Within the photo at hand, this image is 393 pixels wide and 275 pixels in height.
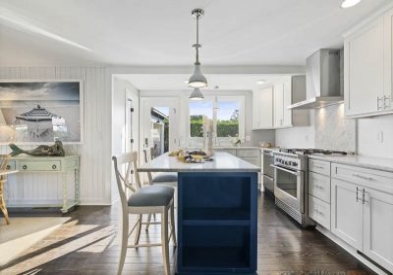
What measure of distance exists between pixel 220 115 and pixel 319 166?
3.43 meters

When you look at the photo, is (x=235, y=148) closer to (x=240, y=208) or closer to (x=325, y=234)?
(x=325, y=234)

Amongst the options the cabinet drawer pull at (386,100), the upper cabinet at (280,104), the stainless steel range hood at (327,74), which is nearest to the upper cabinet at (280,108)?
the upper cabinet at (280,104)

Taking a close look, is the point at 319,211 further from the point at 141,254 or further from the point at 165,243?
the point at 141,254

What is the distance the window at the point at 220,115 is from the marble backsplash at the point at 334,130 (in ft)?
7.36

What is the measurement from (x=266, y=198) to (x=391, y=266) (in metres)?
2.76

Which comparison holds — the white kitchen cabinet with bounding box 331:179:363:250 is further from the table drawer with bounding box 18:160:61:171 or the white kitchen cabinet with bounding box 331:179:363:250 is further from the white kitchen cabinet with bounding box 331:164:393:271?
the table drawer with bounding box 18:160:61:171

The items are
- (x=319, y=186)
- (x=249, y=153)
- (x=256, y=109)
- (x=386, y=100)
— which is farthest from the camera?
(x=256, y=109)

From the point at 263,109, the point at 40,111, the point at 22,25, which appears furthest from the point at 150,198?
the point at 263,109

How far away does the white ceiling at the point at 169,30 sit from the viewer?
7.59 feet

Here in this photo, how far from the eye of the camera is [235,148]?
17.8 ft

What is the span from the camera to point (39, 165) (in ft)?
12.3

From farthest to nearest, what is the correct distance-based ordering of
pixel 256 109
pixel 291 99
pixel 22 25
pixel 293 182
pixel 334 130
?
pixel 256 109, pixel 291 99, pixel 334 130, pixel 293 182, pixel 22 25

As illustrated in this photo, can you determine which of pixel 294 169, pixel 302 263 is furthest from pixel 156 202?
pixel 294 169

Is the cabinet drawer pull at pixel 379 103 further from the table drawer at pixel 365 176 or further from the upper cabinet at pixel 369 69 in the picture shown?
the table drawer at pixel 365 176
